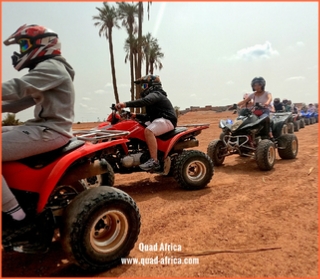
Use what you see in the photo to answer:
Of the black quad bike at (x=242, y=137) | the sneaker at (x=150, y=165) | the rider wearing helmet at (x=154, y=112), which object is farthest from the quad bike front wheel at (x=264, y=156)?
the sneaker at (x=150, y=165)

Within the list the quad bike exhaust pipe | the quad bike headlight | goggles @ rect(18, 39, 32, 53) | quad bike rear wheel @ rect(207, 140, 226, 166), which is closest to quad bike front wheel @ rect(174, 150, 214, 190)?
quad bike rear wheel @ rect(207, 140, 226, 166)

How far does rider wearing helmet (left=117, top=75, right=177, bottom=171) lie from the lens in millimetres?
4688

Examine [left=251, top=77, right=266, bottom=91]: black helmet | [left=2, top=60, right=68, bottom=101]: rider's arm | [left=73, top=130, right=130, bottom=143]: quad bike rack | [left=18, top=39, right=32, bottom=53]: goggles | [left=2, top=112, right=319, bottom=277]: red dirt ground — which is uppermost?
[left=18, top=39, right=32, bottom=53]: goggles

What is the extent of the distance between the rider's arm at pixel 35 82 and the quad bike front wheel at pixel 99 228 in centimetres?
92

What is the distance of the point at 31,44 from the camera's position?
2383mm

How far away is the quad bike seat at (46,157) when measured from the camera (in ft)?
7.70

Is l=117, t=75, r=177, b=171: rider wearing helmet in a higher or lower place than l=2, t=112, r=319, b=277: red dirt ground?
higher

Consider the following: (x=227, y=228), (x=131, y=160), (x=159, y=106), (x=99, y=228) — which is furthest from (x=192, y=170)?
(x=99, y=228)

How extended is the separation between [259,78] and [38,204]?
230 inches

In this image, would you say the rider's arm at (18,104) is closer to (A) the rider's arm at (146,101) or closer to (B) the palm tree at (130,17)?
(A) the rider's arm at (146,101)

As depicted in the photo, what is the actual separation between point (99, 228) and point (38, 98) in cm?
122

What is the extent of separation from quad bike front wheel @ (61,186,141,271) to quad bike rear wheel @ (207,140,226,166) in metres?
4.14

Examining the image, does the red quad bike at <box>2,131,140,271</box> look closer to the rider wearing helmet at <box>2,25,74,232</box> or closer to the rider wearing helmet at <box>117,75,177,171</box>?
the rider wearing helmet at <box>2,25,74,232</box>

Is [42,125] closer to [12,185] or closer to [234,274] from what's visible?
[12,185]
